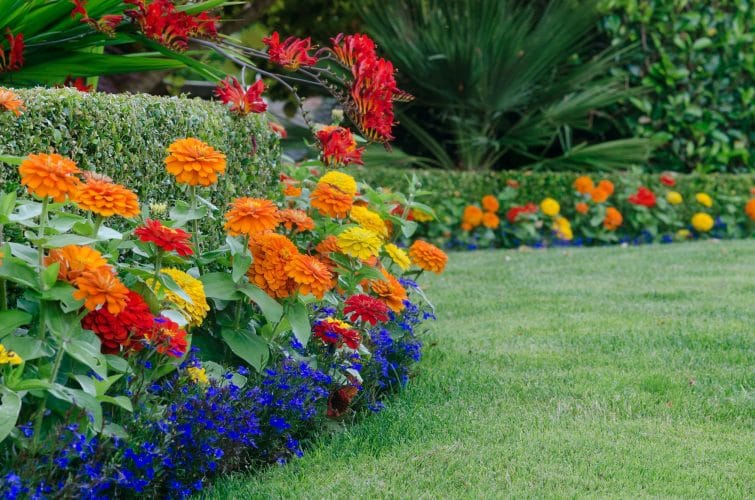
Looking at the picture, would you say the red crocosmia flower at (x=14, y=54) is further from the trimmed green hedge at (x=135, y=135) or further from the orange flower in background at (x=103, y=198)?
the orange flower in background at (x=103, y=198)

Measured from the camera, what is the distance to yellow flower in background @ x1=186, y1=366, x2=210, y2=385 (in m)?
2.49

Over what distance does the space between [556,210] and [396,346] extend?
162 inches

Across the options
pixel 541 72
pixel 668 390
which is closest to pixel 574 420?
pixel 668 390

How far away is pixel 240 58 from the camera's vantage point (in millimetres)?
3438

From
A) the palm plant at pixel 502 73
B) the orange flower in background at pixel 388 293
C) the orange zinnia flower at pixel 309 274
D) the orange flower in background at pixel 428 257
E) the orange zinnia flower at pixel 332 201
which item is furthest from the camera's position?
the palm plant at pixel 502 73

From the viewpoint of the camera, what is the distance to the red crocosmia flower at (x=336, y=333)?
2.87 metres

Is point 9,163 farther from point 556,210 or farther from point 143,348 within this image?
point 556,210

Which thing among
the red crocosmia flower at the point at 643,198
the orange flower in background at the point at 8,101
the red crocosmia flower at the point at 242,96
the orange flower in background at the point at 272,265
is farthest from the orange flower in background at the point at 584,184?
the orange flower in background at the point at 8,101

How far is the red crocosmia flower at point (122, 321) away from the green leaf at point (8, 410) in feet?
0.91

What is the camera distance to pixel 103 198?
2174 millimetres

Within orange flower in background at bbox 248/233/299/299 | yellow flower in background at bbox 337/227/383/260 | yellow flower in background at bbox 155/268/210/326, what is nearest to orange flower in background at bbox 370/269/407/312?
yellow flower in background at bbox 337/227/383/260

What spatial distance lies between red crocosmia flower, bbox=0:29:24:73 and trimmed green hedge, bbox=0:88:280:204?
17.3 inches

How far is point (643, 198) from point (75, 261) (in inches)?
236

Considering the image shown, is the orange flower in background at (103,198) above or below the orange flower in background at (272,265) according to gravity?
above
